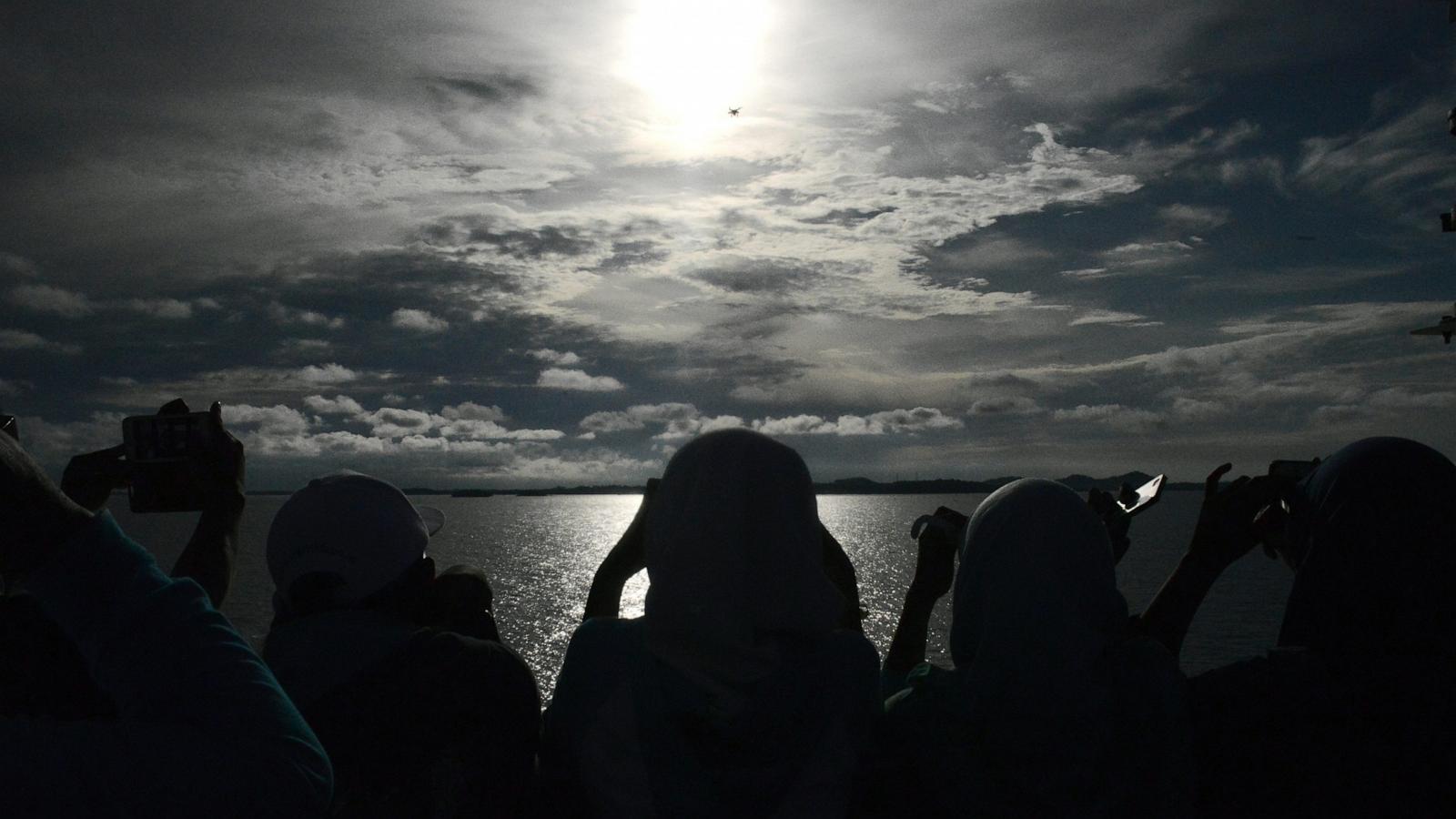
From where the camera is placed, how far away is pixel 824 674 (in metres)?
2.77

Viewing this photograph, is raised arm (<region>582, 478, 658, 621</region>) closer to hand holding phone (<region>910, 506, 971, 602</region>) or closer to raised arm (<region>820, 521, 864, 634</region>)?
raised arm (<region>820, 521, 864, 634</region>)

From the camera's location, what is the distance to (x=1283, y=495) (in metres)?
3.49

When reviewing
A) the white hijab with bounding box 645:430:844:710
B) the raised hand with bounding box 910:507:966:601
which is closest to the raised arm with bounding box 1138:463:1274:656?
the raised hand with bounding box 910:507:966:601

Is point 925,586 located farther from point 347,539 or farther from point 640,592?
point 640,592

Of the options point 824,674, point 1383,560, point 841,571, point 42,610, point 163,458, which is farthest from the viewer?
point 841,571

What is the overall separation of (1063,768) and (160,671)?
8.22 feet

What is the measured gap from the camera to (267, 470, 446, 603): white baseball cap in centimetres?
306

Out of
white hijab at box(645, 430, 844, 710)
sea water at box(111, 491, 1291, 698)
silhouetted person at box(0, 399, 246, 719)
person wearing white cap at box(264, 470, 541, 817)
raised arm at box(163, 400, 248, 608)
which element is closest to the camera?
silhouetted person at box(0, 399, 246, 719)

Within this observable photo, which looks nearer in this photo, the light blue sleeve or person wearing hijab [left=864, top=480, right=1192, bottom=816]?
the light blue sleeve

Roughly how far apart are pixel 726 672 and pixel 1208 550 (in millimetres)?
1966

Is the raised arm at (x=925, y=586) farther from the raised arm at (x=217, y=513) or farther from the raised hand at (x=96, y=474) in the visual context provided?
the raised hand at (x=96, y=474)

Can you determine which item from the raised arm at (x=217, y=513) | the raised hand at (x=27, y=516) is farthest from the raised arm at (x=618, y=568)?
the raised hand at (x=27, y=516)

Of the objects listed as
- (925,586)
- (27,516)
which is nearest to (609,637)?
(925,586)

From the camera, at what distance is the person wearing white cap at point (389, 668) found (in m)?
2.77
